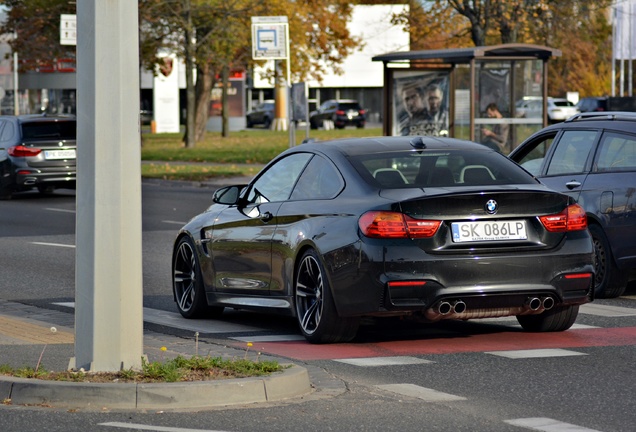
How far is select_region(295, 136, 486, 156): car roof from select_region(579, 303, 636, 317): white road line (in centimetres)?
185

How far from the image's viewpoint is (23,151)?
27281 millimetres

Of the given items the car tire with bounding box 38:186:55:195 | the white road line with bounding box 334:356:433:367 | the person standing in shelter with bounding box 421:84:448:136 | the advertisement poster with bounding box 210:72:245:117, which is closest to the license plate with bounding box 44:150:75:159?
the car tire with bounding box 38:186:55:195

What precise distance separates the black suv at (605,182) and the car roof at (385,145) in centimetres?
228

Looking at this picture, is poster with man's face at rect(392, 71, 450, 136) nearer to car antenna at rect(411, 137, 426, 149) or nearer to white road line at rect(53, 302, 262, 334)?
white road line at rect(53, 302, 262, 334)

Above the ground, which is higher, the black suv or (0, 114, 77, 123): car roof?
(0, 114, 77, 123): car roof

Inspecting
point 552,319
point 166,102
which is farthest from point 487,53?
point 166,102

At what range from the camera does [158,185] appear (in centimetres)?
3297

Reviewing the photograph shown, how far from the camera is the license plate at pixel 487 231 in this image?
29.0 feet

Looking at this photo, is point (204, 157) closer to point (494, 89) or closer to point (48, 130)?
point (48, 130)

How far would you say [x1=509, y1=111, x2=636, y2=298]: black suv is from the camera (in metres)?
11.8

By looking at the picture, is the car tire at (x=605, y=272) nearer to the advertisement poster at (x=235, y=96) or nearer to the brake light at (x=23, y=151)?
the brake light at (x=23, y=151)

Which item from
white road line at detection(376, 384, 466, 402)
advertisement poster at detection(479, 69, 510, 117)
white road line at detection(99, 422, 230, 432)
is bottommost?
white road line at detection(376, 384, 466, 402)

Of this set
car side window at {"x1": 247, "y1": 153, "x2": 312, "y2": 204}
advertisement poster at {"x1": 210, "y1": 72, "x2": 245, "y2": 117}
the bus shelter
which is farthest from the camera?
advertisement poster at {"x1": 210, "y1": 72, "x2": 245, "y2": 117}

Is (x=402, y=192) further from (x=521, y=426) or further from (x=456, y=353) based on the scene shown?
(x=521, y=426)
